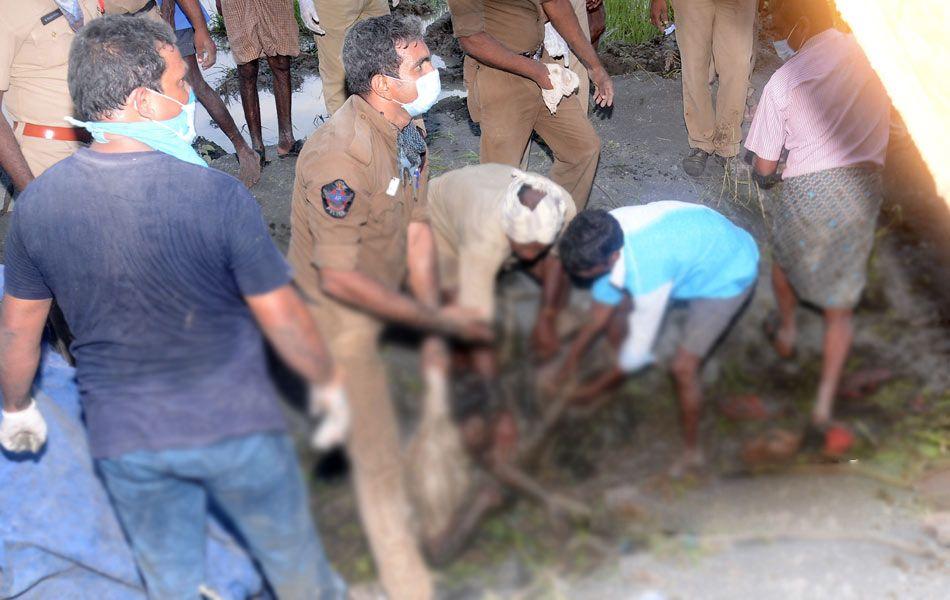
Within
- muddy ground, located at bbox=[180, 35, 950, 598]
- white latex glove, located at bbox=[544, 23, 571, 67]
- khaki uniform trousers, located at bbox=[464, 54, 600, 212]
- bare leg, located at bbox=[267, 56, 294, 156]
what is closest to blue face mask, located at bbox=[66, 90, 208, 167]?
muddy ground, located at bbox=[180, 35, 950, 598]

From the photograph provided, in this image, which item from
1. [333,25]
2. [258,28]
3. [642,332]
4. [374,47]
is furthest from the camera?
[258,28]

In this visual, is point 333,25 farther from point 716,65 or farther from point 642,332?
point 642,332

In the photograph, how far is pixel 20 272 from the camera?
6.26 ft

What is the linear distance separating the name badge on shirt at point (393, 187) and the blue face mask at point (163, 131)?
1.42 ft

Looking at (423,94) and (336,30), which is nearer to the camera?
(423,94)

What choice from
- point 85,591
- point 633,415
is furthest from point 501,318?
point 85,591

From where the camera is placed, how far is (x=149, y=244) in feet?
5.45

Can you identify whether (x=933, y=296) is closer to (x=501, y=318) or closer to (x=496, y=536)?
(x=501, y=318)

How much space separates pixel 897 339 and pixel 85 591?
235 centimetres

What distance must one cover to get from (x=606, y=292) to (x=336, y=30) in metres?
3.67

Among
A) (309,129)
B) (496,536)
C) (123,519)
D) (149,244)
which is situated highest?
(149,244)

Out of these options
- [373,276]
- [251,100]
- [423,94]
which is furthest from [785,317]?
[251,100]

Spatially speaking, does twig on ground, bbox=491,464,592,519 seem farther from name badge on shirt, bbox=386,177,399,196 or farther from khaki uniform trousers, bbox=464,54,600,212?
khaki uniform trousers, bbox=464,54,600,212

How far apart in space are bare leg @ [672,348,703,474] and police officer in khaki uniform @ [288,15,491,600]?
38cm
